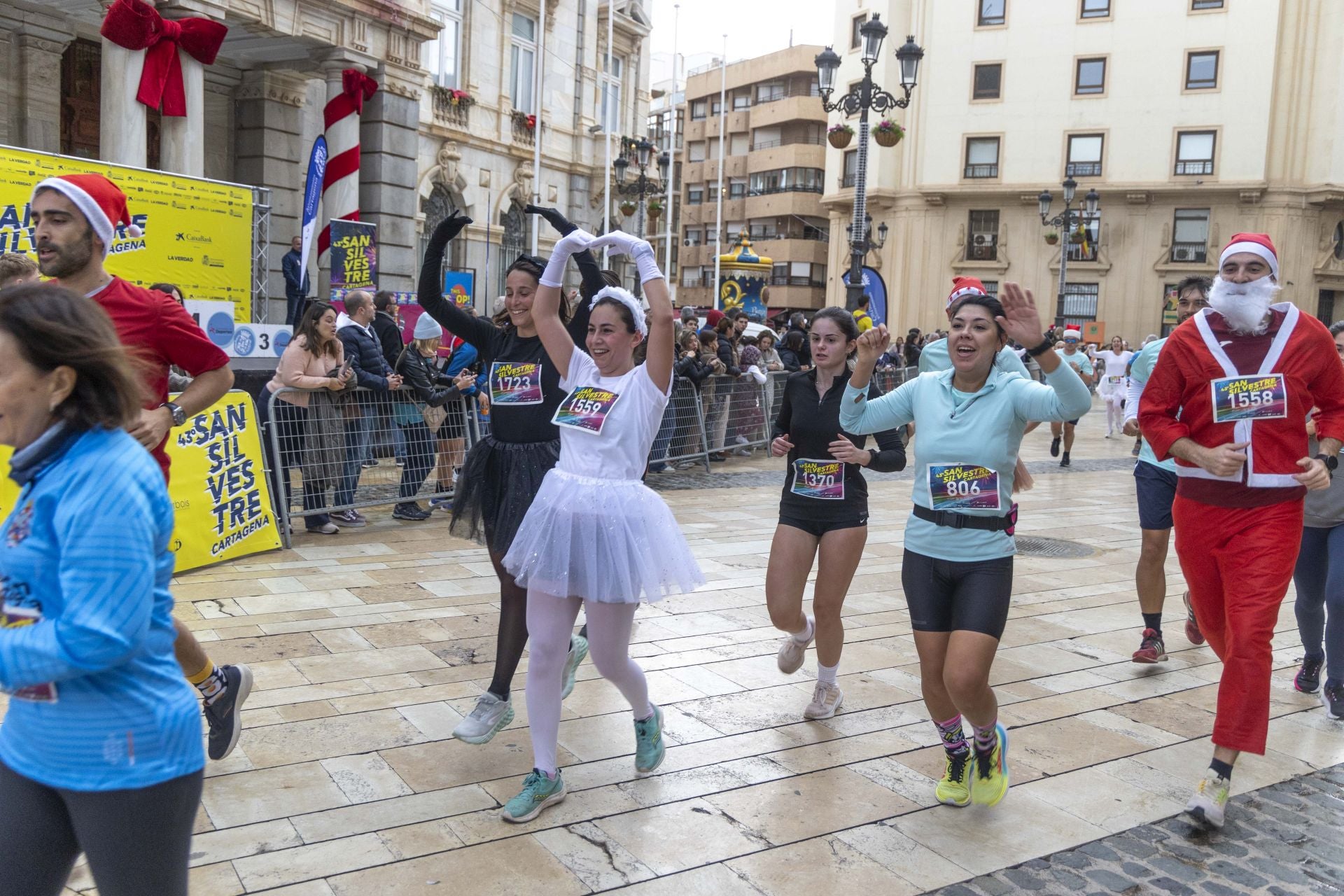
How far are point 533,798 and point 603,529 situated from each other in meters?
1.00

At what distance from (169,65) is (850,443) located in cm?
1199

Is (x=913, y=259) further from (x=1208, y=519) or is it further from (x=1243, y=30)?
(x=1208, y=519)

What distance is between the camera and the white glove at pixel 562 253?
446 cm

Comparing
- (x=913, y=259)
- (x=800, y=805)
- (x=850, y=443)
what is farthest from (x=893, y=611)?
(x=913, y=259)

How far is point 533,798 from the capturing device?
4086 millimetres

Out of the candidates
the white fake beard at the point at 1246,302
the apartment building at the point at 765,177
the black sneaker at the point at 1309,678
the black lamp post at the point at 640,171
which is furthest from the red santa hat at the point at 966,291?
the apartment building at the point at 765,177

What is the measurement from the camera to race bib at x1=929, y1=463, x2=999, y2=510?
13.9 feet

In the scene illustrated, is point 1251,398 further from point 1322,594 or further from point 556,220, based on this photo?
point 556,220

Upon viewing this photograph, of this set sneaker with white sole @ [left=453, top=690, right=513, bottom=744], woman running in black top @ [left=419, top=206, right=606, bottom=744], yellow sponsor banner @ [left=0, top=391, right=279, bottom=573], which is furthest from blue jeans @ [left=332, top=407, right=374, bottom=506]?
sneaker with white sole @ [left=453, top=690, right=513, bottom=744]

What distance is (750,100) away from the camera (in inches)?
2525

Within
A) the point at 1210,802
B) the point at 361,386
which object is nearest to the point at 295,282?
the point at 361,386

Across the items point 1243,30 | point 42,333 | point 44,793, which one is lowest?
point 44,793

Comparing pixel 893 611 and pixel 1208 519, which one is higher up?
pixel 1208 519

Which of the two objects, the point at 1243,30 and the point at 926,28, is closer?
Answer: the point at 1243,30
